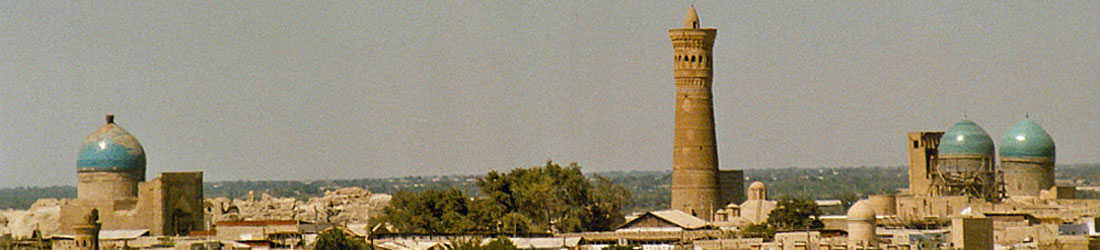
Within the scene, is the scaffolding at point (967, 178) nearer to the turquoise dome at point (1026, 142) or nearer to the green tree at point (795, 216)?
the turquoise dome at point (1026, 142)

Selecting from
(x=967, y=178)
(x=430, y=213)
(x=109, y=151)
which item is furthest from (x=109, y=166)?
(x=967, y=178)

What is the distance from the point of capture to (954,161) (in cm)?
7419

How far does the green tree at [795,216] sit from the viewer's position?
200 feet

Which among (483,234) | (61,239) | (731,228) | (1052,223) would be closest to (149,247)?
(61,239)

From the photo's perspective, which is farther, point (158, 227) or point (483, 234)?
point (158, 227)

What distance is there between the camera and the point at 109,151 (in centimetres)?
6850

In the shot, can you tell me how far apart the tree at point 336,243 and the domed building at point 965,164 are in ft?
79.4

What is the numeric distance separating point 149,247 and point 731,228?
1273 cm

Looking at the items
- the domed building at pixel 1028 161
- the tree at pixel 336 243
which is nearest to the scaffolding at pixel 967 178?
the domed building at pixel 1028 161

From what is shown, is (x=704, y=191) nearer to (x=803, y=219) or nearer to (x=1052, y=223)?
(x=803, y=219)

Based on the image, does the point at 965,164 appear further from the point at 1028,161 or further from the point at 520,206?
the point at 520,206

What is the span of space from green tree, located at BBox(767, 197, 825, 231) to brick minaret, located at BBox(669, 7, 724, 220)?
5.18 metres

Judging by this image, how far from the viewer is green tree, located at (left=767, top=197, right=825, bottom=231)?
60969 mm

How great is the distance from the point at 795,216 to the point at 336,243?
13875mm
